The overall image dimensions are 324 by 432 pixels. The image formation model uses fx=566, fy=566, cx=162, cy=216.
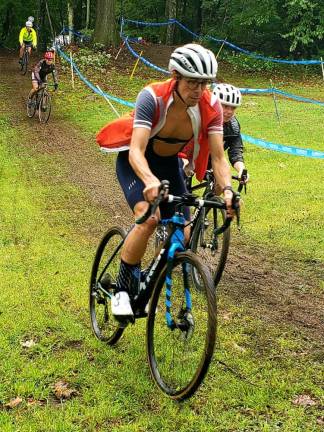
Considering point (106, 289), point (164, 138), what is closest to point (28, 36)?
point (106, 289)

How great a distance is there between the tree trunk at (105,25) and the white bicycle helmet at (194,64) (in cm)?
2372

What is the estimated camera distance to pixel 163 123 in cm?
409

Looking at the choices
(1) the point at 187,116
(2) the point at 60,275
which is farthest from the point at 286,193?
(1) the point at 187,116

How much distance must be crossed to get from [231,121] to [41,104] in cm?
1186

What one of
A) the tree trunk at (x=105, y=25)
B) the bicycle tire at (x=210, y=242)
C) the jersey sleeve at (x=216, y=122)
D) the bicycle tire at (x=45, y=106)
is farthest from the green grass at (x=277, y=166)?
the tree trunk at (x=105, y=25)

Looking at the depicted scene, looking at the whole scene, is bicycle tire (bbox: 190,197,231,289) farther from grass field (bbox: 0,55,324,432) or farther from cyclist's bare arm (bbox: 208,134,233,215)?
cyclist's bare arm (bbox: 208,134,233,215)

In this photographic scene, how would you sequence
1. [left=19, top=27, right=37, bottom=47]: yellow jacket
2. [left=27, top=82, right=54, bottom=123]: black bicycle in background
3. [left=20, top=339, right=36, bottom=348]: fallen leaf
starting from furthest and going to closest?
[left=19, top=27, right=37, bottom=47]: yellow jacket
[left=27, top=82, right=54, bottom=123]: black bicycle in background
[left=20, top=339, right=36, bottom=348]: fallen leaf

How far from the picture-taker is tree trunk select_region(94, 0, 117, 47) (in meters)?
26.0

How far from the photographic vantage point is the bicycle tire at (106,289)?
482cm

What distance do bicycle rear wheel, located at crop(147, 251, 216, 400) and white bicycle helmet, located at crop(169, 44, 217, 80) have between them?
120 centimetres

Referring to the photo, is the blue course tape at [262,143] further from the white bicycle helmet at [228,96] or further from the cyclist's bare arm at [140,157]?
the cyclist's bare arm at [140,157]

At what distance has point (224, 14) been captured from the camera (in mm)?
36312

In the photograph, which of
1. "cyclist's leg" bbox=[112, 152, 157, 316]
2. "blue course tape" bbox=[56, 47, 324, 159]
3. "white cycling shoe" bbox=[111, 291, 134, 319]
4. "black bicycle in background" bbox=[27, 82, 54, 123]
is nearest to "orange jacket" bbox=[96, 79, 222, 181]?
"cyclist's leg" bbox=[112, 152, 157, 316]

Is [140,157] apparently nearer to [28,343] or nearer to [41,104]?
[28,343]
